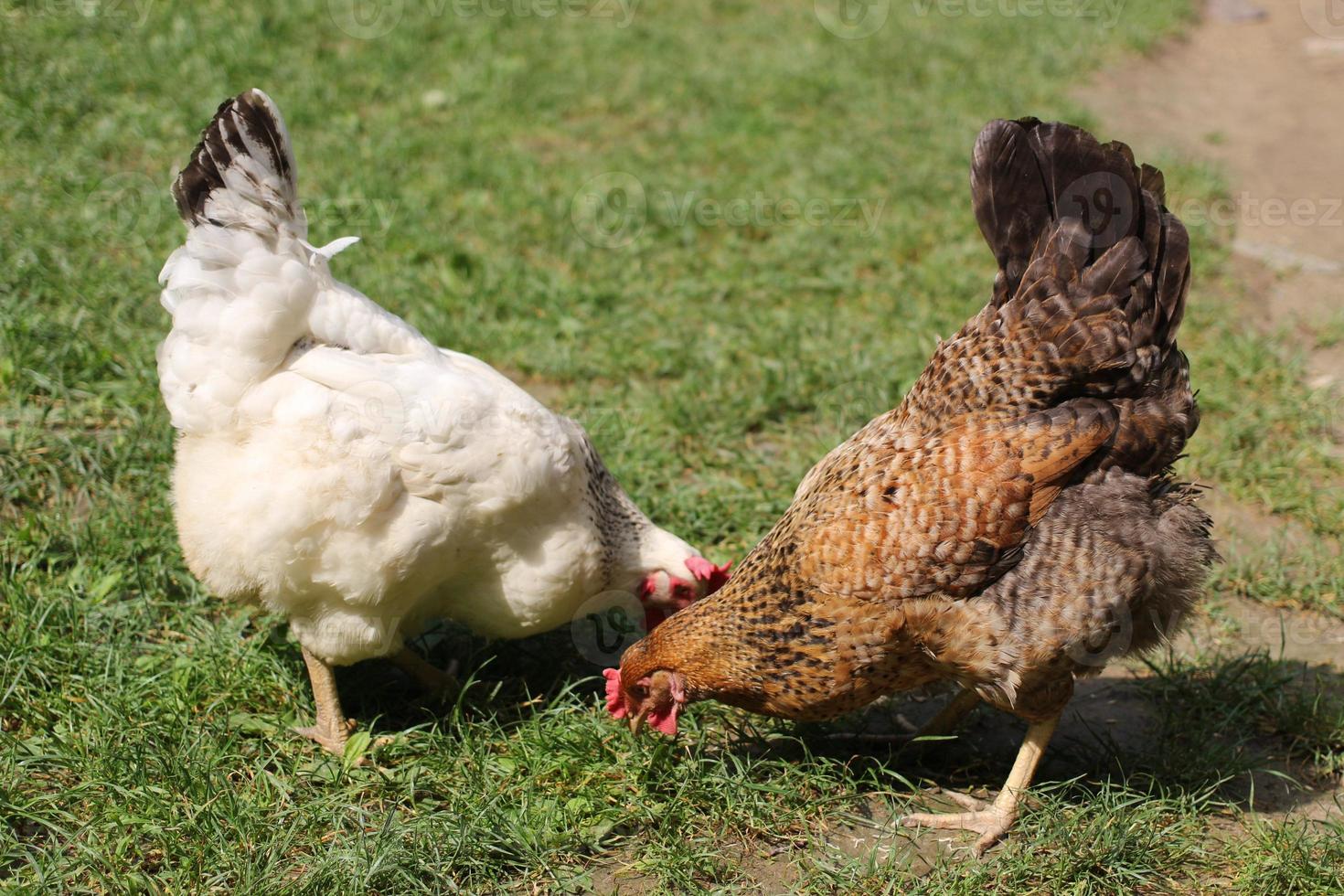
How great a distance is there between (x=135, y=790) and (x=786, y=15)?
26.8ft

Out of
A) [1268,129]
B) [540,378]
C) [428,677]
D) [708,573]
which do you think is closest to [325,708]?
[428,677]

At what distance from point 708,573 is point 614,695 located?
0.53 meters

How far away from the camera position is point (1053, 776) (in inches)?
137

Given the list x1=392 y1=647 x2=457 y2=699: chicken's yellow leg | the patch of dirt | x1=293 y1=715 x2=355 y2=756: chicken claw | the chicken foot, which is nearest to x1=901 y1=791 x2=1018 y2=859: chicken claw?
the chicken foot

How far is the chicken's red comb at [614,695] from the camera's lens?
10.9 feet

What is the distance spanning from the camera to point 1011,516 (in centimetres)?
297

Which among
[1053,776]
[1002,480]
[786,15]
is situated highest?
[786,15]

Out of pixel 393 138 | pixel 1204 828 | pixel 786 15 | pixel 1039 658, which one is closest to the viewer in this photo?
pixel 1039 658

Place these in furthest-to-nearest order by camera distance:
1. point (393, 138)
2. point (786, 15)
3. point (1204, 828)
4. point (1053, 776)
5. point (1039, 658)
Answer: point (786, 15)
point (393, 138)
point (1053, 776)
point (1204, 828)
point (1039, 658)

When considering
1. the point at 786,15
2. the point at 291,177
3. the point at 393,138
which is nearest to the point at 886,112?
the point at 786,15

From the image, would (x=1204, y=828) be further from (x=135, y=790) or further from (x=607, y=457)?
(x=135, y=790)

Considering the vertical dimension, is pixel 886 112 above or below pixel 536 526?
above

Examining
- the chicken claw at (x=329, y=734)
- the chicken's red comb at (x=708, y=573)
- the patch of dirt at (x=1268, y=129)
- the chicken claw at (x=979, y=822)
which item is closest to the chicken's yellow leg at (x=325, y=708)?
the chicken claw at (x=329, y=734)

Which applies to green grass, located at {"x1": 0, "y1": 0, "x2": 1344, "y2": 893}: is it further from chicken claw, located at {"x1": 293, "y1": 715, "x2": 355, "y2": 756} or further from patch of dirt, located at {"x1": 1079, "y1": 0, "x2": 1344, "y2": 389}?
patch of dirt, located at {"x1": 1079, "y1": 0, "x2": 1344, "y2": 389}
